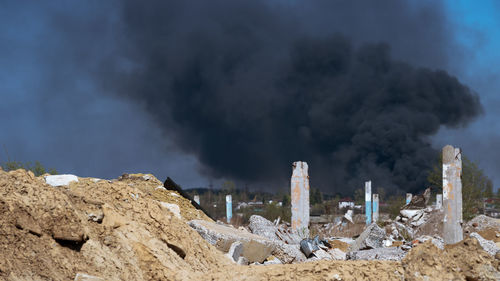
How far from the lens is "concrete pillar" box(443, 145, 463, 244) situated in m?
12.7

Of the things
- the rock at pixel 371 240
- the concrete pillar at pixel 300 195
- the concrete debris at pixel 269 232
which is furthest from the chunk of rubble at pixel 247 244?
the concrete pillar at pixel 300 195

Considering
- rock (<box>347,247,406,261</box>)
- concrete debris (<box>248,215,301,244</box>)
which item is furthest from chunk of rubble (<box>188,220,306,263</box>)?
concrete debris (<box>248,215,301,244</box>)

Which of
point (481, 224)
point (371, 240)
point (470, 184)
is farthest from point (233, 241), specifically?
point (470, 184)

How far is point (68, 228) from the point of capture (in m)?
4.28

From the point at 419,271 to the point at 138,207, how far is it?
336 cm

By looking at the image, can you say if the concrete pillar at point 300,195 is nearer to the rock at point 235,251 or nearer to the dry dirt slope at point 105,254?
the rock at point 235,251

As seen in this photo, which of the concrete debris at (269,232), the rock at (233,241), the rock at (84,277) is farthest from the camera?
the concrete debris at (269,232)

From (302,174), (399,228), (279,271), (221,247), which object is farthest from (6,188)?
(399,228)

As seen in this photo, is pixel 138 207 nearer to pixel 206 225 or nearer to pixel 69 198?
pixel 69 198

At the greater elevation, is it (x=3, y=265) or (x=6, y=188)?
(x=6, y=188)

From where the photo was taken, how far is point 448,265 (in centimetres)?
437

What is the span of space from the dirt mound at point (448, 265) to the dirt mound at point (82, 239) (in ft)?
7.18

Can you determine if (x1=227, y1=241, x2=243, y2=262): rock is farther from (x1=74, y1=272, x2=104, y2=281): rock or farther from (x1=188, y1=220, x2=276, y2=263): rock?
(x1=74, y1=272, x2=104, y2=281): rock

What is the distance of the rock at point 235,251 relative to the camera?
739cm
